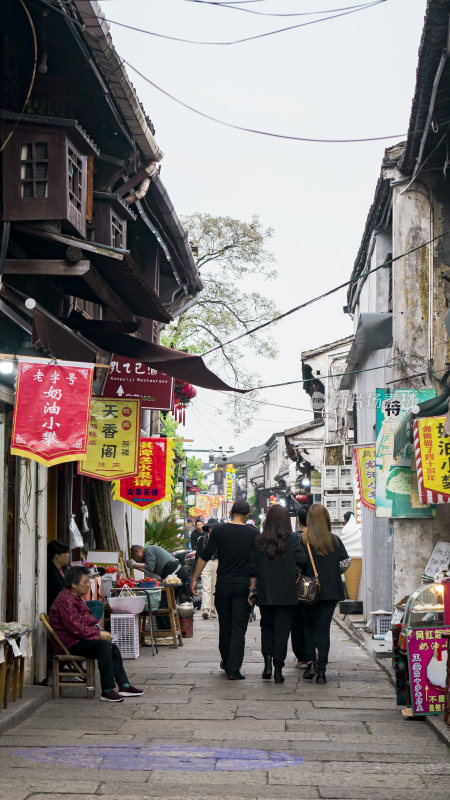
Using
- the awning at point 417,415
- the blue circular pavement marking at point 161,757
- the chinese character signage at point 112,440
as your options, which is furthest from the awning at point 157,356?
the blue circular pavement marking at point 161,757

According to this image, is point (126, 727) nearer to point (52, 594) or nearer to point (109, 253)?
point (52, 594)

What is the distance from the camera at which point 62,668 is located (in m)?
10.2

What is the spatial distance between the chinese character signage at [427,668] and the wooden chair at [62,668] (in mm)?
3298

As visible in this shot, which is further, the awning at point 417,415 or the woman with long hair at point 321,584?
the awning at point 417,415

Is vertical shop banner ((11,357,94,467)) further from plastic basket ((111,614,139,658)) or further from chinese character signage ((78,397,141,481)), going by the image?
plastic basket ((111,614,139,658))

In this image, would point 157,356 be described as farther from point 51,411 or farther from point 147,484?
point 147,484

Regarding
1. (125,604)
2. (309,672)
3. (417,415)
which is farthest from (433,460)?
(125,604)

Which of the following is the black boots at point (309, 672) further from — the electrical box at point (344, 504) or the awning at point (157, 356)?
the electrical box at point (344, 504)

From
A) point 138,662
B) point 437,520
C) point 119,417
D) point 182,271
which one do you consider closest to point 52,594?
point 138,662

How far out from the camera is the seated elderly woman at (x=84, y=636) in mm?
9609

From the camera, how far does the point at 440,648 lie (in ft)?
28.1

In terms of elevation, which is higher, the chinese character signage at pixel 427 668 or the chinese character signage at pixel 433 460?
the chinese character signage at pixel 433 460

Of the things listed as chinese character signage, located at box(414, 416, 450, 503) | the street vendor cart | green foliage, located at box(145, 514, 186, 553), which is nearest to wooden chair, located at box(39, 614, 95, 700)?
the street vendor cart

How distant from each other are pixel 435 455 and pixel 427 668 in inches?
139
